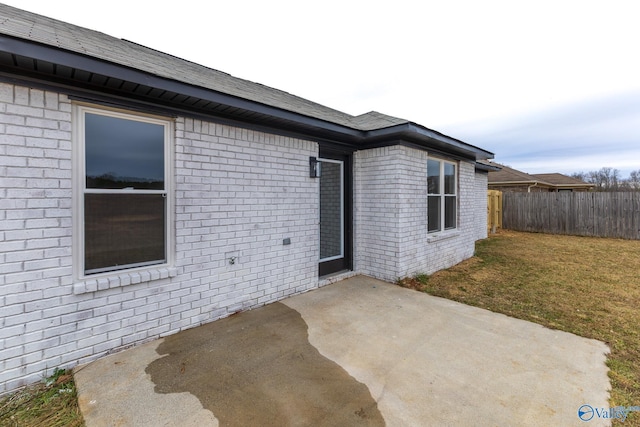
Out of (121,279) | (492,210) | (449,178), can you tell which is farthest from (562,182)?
(121,279)

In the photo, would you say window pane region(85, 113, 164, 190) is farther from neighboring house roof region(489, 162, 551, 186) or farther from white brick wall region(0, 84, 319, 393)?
neighboring house roof region(489, 162, 551, 186)

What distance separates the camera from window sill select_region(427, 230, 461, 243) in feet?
19.4

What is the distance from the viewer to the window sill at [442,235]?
5906 millimetres

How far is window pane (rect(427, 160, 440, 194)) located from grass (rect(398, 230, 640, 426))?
1885 mm

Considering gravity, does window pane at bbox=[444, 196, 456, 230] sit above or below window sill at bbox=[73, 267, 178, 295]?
above

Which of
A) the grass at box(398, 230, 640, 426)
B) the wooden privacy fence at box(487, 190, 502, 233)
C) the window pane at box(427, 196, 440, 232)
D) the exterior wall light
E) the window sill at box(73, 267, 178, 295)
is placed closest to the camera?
the window sill at box(73, 267, 178, 295)

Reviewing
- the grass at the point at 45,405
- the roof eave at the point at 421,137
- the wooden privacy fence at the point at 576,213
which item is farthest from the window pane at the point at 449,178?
the wooden privacy fence at the point at 576,213

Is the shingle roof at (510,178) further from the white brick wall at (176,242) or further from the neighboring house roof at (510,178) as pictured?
the white brick wall at (176,242)

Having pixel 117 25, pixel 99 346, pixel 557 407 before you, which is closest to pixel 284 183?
pixel 99 346

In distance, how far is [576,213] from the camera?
11625 mm

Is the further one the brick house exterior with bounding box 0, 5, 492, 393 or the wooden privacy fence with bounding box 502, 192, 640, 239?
the wooden privacy fence with bounding box 502, 192, 640, 239

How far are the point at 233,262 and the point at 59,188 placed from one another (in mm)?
1935

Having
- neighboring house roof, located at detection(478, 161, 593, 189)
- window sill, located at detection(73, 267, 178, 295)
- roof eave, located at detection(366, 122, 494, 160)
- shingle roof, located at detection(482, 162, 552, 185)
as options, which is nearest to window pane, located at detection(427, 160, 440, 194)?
roof eave, located at detection(366, 122, 494, 160)

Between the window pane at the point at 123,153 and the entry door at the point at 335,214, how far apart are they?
2897 millimetres
